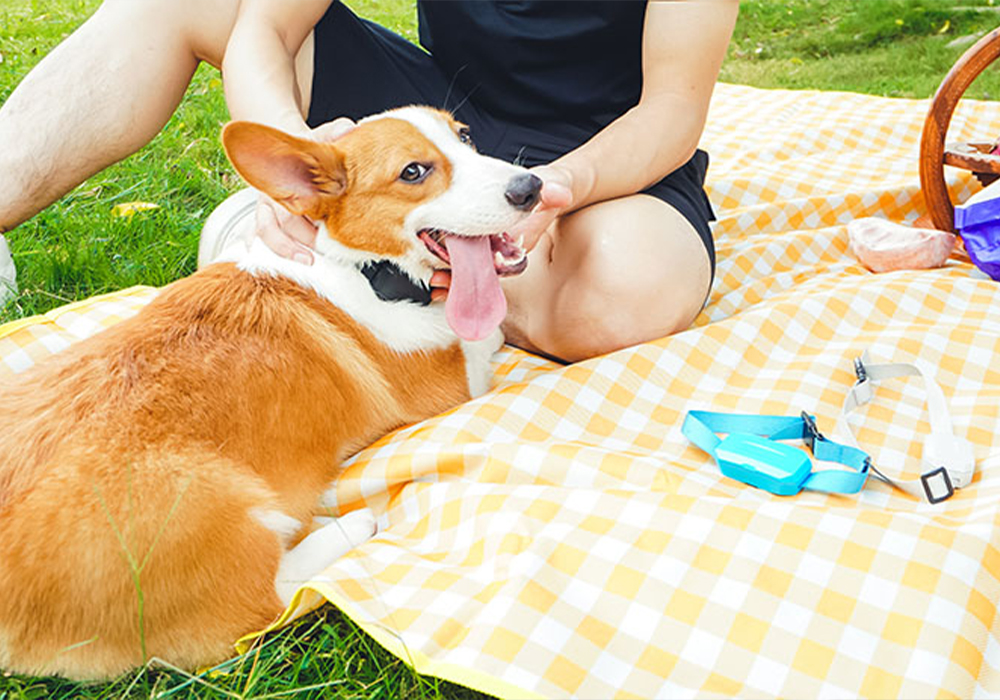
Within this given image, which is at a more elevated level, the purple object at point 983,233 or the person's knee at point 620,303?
the person's knee at point 620,303

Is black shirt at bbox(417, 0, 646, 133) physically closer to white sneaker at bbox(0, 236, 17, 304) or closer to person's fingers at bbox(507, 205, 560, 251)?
person's fingers at bbox(507, 205, 560, 251)

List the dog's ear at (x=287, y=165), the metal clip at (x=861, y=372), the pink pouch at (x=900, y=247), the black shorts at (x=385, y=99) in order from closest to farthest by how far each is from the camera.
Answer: the dog's ear at (x=287, y=165) → the metal clip at (x=861, y=372) → the black shorts at (x=385, y=99) → the pink pouch at (x=900, y=247)

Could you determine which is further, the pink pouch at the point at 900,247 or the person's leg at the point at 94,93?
the pink pouch at the point at 900,247

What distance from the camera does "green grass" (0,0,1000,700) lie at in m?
1.39

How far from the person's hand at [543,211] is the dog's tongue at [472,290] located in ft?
0.21

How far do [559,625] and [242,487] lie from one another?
21.5 inches

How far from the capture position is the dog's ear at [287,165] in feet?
5.19

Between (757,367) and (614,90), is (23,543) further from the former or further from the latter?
(614,90)

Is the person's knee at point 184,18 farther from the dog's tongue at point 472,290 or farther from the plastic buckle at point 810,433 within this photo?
the plastic buckle at point 810,433

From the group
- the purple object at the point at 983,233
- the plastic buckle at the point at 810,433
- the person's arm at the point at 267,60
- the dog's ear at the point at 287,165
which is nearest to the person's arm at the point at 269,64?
the person's arm at the point at 267,60

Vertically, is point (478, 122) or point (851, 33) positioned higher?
point (478, 122)

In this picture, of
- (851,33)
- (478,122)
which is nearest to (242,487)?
(478,122)

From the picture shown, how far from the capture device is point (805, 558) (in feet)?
4.67

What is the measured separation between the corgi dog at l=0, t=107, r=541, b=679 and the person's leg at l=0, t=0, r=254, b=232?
0.71m
